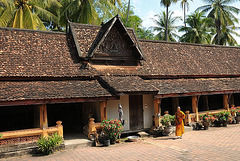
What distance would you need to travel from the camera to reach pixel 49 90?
1041cm

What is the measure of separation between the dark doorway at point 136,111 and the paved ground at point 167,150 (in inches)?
59.2

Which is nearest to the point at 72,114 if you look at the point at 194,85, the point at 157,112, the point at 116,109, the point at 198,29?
the point at 116,109

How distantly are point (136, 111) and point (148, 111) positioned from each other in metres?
0.81

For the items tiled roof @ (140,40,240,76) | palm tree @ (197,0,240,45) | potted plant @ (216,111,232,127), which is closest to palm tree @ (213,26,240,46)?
palm tree @ (197,0,240,45)

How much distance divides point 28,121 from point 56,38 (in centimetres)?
525

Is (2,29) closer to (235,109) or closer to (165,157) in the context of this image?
(165,157)

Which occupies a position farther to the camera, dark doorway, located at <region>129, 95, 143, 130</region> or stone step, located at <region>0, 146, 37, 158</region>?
dark doorway, located at <region>129, 95, 143, 130</region>

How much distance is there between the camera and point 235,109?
1539cm

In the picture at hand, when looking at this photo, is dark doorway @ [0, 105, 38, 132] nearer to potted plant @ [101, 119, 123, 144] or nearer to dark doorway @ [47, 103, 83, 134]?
dark doorway @ [47, 103, 83, 134]

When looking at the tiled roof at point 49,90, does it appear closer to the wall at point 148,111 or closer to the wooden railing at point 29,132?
the wooden railing at point 29,132

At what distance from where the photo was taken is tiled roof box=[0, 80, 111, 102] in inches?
375

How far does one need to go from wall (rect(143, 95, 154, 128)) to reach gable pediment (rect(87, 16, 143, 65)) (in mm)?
2619

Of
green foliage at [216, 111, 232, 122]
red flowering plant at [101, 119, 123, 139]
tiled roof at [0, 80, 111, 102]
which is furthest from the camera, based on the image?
green foliage at [216, 111, 232, 122]

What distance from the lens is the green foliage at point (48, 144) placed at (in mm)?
9109
